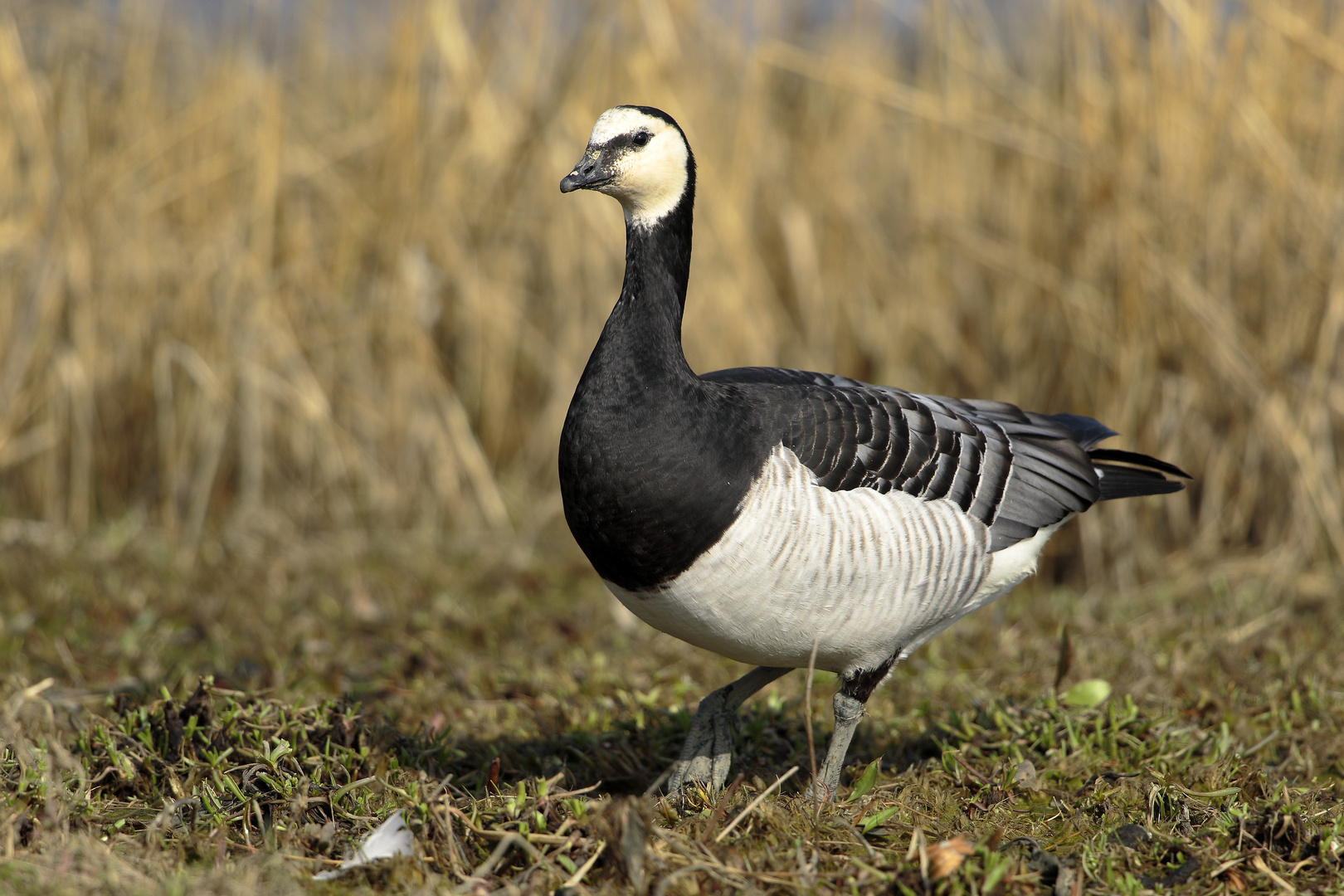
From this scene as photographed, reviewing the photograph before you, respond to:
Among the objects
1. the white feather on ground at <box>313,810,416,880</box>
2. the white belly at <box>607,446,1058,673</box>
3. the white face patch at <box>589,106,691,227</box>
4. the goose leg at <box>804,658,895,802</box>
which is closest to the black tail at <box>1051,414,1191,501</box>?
the white belly at <box>607,446,1058,673</box>

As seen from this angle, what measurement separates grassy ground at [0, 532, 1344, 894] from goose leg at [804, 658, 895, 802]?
15 cm

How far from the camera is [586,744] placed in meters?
4.22

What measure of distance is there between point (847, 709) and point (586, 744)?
942 millimetres

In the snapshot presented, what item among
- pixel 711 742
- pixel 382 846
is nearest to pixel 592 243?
pixel 711 742

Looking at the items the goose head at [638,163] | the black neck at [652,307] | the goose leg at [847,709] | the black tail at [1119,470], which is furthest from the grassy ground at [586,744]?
the goose head at [638,163]

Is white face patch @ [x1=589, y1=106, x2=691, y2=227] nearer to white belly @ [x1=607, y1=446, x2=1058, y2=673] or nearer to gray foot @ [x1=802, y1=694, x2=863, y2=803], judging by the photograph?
white belly @ [x1=607, y1=446, x2=1058, y2=673]

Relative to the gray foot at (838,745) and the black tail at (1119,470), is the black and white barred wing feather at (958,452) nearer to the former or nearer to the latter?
the black tail at (1119,470)

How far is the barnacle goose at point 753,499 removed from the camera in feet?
11.3

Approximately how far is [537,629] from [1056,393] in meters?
3.23

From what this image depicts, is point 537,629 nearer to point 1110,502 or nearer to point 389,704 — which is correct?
point 389,704

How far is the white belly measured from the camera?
3.45 meters

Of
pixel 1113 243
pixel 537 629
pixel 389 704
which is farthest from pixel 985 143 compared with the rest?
pixel 389 704

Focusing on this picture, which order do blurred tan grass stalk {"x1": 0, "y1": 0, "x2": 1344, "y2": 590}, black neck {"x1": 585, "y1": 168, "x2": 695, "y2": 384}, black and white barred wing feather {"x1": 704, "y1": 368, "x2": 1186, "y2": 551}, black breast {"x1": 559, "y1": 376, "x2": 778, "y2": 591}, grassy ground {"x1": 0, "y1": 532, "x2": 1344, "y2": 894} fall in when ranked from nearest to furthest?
grassy ground {"x1": 0, "y1": 532, "x2": 1344, "y2": 894} → black breast {"x1": 559, "y1": 376, "x2": 778, "y2": 591} → black neck {"x1": 585, "y1": 168, "x2": 695, "y2": 384} → black and white barred wing feather {"x1": 704, "y1": 368, "x2": 1186, "y2": 551} → blurred tan grass stalk {"x1": 0, "y1": 0, "x2": 1344, "y2": 590}

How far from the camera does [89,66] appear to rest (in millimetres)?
7102
